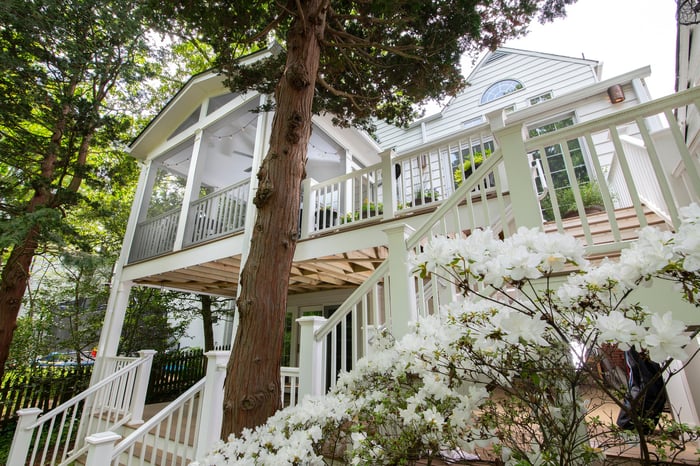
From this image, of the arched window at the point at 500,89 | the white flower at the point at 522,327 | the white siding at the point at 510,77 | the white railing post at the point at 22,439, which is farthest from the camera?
the arched window at the point at 500,89

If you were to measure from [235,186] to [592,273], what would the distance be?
5.61 m

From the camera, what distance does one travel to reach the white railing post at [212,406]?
326 cm

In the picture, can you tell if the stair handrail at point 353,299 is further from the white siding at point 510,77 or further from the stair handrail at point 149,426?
the white siding at point 510,77

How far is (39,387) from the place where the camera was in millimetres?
6777

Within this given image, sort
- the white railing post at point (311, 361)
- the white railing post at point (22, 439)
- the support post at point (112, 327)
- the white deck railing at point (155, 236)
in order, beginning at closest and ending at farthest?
the white railing post at point (311, 361)
the white railing post at point (22, 439)
the support post at point (112, 327)
the white deck railing at point (155, 236)

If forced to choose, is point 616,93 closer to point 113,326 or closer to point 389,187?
point 389,187

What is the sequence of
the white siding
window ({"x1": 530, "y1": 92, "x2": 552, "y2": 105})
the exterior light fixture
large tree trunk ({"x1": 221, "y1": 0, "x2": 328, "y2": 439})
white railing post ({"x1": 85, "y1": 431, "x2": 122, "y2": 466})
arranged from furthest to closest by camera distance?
window ({"x1": 530, "y1": 92, "x2": 552, "y2": 105}), the white siding, the exterior light fixture, white railing post ({"x1": 85, "y1": 431, "x2": 122, "y2": 466}), large tree trunk ({"x1": 221, "y1": 0, "x2": 328, "y2": 439})

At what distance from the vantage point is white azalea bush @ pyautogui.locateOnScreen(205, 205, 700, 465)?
39.1 inches

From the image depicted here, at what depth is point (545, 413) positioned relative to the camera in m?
1.23

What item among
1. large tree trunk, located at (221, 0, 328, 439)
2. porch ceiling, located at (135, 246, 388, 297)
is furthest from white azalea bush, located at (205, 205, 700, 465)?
porch ceiling, located at (135, 246, 388, 297)

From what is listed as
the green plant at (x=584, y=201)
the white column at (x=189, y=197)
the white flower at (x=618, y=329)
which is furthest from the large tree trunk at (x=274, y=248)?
the green plant at (x=584, y=201)

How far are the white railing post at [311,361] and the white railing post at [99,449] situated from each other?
1.72m

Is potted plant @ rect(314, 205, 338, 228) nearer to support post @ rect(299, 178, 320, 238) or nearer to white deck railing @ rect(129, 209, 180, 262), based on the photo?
support post @ rect(299, 178, 320, 238)

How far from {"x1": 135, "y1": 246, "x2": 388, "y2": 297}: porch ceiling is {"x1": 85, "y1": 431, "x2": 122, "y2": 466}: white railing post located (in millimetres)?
2933
